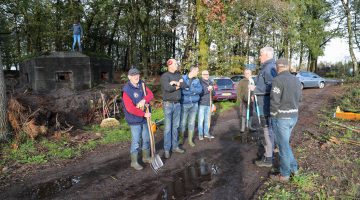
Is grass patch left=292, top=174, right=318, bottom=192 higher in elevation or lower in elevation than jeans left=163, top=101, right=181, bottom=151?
lower

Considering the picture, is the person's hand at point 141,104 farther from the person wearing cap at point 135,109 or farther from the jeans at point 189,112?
the jeans at point 189,112

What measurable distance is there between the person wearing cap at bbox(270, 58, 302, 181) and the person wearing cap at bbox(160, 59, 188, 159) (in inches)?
85.0

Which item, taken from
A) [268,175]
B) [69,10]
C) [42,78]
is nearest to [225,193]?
[268,175]

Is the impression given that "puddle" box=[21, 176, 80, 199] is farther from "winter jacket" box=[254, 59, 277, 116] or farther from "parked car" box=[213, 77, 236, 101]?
"parked car" box=[213, 77, 236, 101]

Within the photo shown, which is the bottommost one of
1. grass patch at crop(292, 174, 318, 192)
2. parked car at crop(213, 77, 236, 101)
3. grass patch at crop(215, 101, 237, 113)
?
grass patch at crop(292, 174, 318, 192)

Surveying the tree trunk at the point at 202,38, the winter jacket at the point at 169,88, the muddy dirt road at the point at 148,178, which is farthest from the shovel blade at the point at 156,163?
the tree trunk at the point at 202,38

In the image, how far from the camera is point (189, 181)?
4.79m

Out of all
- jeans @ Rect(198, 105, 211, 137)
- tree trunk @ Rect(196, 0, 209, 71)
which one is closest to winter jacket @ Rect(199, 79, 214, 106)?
jeans @ Rect(198, 105, 211, 137)

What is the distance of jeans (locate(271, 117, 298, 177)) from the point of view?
450cm

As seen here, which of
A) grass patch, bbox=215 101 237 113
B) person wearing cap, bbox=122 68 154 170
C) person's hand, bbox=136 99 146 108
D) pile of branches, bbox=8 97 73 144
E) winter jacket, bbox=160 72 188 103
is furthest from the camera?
grass patch, bbox=215 101 237 113

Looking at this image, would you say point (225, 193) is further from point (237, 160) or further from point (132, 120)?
point (132, 120)

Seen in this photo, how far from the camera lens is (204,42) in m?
14.0

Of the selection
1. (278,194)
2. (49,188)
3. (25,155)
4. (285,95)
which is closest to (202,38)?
(285,95)

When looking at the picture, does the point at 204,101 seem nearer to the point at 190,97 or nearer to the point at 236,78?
the point at 190,97
